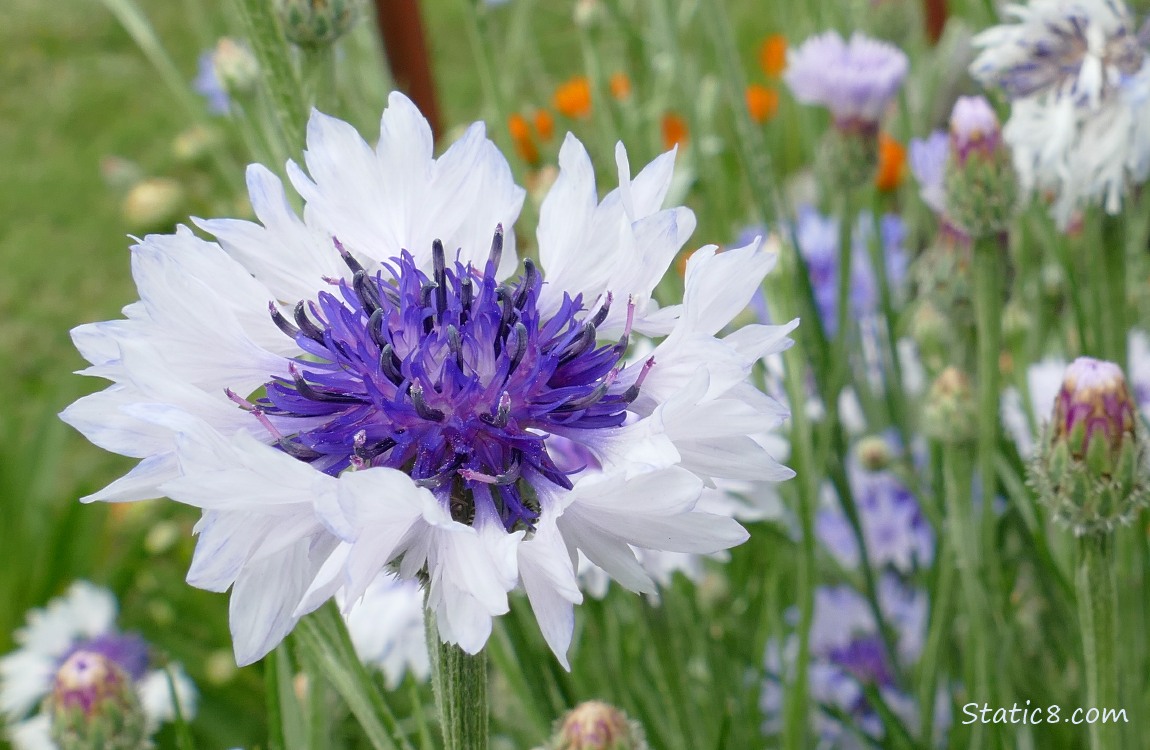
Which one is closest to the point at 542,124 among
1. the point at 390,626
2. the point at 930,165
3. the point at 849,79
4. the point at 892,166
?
the point at 892,166

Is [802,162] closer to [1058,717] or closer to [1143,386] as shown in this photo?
[1143,386]

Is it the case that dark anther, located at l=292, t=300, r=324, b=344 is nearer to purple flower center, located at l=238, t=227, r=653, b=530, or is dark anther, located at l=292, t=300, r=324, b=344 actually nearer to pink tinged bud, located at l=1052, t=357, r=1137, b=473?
purple flower center, located at l=238, t=227, r=653, b=530

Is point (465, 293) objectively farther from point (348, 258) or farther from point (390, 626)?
point (390, 626)

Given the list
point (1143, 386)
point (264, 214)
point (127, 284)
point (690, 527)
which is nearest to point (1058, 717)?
point (1143, 386)

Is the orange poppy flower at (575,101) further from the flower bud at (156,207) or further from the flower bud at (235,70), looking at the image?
the flower bud at (235,70)

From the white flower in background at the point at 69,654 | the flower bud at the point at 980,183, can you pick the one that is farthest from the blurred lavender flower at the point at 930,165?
the white flower in background at the point at 69,654

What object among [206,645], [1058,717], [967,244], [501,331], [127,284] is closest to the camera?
Result: [501,331]

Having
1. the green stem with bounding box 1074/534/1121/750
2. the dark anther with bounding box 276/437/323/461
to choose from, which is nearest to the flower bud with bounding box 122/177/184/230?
the dark anther with bounding box 276/437/323/461
